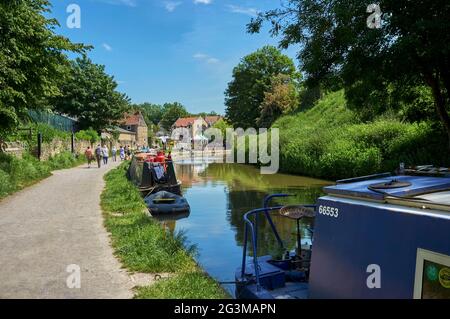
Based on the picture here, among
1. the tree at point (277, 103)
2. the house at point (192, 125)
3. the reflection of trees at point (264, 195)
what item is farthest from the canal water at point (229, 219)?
the house at point (192, 125)

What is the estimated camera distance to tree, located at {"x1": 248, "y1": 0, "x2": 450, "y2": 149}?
476 inches

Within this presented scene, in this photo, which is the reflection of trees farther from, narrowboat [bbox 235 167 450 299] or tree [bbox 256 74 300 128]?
tree [bbox 256 74 300 128]

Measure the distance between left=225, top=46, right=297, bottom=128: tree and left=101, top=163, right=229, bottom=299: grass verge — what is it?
58294 millimetres

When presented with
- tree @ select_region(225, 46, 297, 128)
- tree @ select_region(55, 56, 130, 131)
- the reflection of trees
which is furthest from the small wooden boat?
tree @ select_region(225, 46, 297, 128)

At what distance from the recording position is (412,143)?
77.5ft

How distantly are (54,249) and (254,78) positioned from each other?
65525 millimetres

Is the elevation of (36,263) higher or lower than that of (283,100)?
lower

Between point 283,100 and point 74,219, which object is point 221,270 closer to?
point 74,219

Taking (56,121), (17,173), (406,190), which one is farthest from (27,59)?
(56,121)

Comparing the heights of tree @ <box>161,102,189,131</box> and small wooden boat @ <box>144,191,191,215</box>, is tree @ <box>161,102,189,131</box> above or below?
above

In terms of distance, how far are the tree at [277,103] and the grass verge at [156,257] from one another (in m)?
48.8
